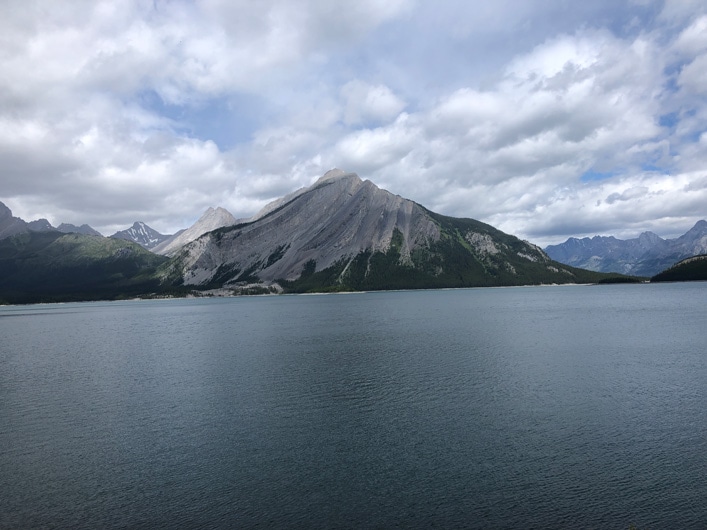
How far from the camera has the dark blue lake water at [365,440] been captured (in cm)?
2975

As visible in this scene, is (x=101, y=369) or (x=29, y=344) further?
(x=29, y=344)

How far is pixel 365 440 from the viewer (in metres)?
42.1

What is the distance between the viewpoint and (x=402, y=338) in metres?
110

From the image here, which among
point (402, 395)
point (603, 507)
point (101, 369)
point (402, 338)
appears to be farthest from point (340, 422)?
Answer: point (402, 338)

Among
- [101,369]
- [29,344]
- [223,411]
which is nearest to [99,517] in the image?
[223,411]

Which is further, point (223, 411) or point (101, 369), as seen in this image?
point (101, 369)

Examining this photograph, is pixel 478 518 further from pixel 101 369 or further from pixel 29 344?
pixel 29 344

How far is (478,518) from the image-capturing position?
28.3m

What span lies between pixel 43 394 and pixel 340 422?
44.9 metres

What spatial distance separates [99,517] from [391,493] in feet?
64.5

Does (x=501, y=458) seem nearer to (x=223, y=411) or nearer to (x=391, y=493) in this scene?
(x=391, y=493)

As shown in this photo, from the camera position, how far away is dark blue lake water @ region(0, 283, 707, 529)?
29.8 m

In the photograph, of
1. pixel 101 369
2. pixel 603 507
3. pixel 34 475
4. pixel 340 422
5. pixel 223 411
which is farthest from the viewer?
pixel 101 369

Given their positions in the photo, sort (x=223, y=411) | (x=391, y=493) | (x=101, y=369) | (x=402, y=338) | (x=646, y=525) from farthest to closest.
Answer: (x=402, y=338), (x=101, y=369), (x=223, y=411), (x=391, y=493), (x=646, y=525)
